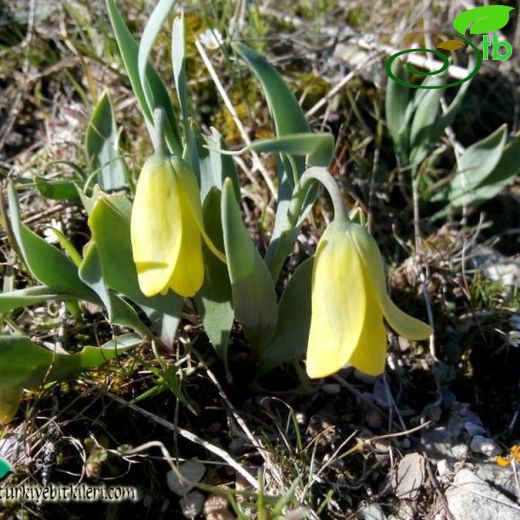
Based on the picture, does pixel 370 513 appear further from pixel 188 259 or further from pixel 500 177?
pixel 500 177

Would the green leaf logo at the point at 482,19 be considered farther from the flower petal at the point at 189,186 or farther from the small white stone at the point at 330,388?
the flower petal at the point at 189,186

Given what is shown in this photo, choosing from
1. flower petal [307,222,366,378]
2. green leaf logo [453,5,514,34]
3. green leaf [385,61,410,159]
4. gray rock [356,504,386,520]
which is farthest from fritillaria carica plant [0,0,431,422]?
green leaf logo [453,5,514,34]

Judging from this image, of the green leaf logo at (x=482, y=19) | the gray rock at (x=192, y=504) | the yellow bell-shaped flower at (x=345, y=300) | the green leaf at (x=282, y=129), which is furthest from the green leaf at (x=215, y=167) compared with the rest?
the green leaf logo at (x=482, y=19)

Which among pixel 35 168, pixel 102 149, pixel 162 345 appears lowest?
pixel 162 345

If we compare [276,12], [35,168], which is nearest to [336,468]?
[35,168]

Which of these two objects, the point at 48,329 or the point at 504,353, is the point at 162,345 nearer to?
the point at 48,329

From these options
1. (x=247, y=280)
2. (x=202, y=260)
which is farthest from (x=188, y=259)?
(x=247, y=280)
